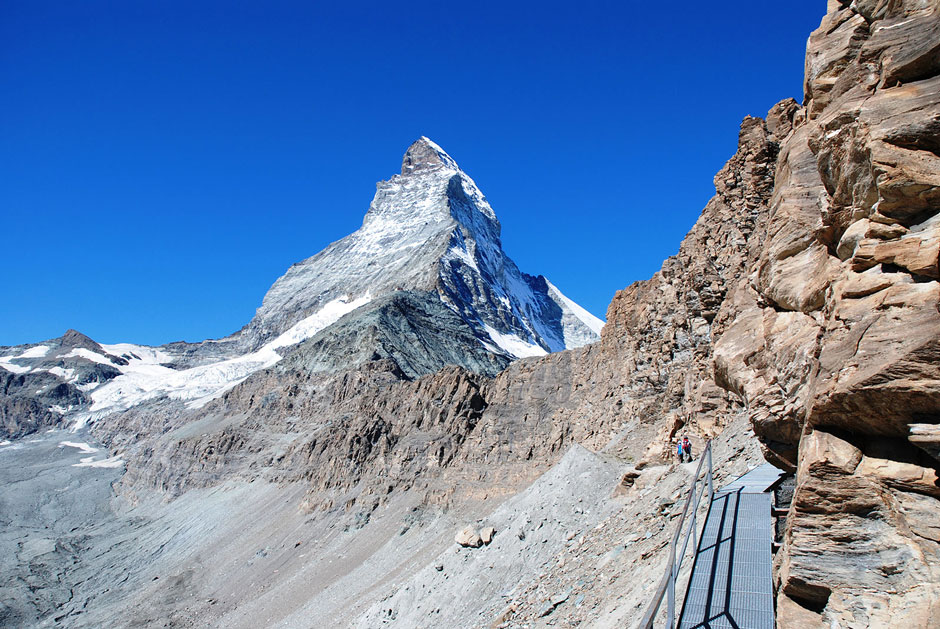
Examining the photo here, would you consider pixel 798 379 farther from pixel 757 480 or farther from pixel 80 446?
→ pixel 80 446

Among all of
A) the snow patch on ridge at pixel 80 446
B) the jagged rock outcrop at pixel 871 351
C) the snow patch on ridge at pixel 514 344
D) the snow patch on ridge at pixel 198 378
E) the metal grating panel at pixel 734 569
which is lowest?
the metal grating panel at pixel 734 569

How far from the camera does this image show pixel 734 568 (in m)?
7.83

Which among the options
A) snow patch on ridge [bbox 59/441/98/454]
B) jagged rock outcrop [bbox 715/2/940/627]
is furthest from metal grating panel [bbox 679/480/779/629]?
snow patch on ridge [bbox 59/441/98/454]

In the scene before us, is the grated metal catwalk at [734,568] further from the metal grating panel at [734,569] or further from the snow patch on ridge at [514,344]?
the snow patch on ridge at [514,344]

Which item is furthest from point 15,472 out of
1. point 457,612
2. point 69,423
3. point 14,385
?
point 457,612

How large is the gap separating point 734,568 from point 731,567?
0.05 m

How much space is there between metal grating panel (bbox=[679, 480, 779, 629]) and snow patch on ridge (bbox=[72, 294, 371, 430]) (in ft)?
484

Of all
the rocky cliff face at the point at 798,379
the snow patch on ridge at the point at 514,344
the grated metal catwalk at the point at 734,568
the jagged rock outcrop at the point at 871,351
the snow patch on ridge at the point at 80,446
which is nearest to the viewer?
the jagged rock outcrop at the point at 871,351

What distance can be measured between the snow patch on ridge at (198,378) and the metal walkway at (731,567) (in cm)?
14758

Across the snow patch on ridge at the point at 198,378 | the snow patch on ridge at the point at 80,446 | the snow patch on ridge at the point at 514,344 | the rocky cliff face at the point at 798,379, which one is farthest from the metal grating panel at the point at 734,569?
the snow patch on ridge at the point at 80,446

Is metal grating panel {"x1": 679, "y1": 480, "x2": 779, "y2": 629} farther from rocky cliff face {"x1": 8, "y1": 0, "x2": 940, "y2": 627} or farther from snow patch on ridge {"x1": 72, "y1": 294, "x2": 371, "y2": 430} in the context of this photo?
snow patch on ridge {"x1": 72, "y1": 294, "x2": 371, "y2": 430}

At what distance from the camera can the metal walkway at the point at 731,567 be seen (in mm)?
6852

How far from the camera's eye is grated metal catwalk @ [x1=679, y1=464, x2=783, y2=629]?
6965mm

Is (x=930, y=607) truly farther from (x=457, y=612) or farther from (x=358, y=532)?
(x=358, y=532)
